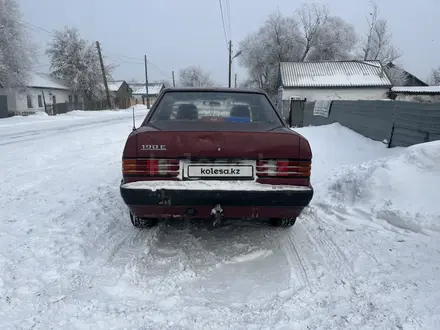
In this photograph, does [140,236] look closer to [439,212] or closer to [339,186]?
[339,186]

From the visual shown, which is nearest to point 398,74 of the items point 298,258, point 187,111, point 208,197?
point 187,111

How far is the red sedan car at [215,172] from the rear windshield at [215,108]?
73 centimetres

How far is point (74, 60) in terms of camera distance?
130ft

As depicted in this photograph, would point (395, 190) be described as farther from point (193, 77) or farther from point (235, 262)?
point (193, 77)

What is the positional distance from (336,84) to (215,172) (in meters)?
32.0

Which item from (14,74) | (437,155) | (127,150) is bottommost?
(437,155)

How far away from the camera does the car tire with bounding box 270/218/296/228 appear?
3514mm

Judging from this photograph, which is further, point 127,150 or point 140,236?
point 140,236

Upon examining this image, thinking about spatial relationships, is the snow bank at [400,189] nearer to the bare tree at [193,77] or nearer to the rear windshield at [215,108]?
the rear windshield at [215,108]

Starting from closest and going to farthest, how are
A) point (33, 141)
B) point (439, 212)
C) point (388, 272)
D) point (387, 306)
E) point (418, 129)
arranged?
point (387, 306) → point (388, 272) → point (439, 212) → point (418, 129) → point (33, 141)

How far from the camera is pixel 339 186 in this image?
489cm

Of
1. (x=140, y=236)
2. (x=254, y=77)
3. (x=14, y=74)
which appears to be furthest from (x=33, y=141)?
(x=254, y=77)

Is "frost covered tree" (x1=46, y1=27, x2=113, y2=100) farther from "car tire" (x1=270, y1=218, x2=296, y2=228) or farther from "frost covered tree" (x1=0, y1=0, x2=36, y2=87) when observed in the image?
"car tire" (x1=270, y1=218, x2=296, y2=228)

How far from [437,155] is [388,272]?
2.67 meters
